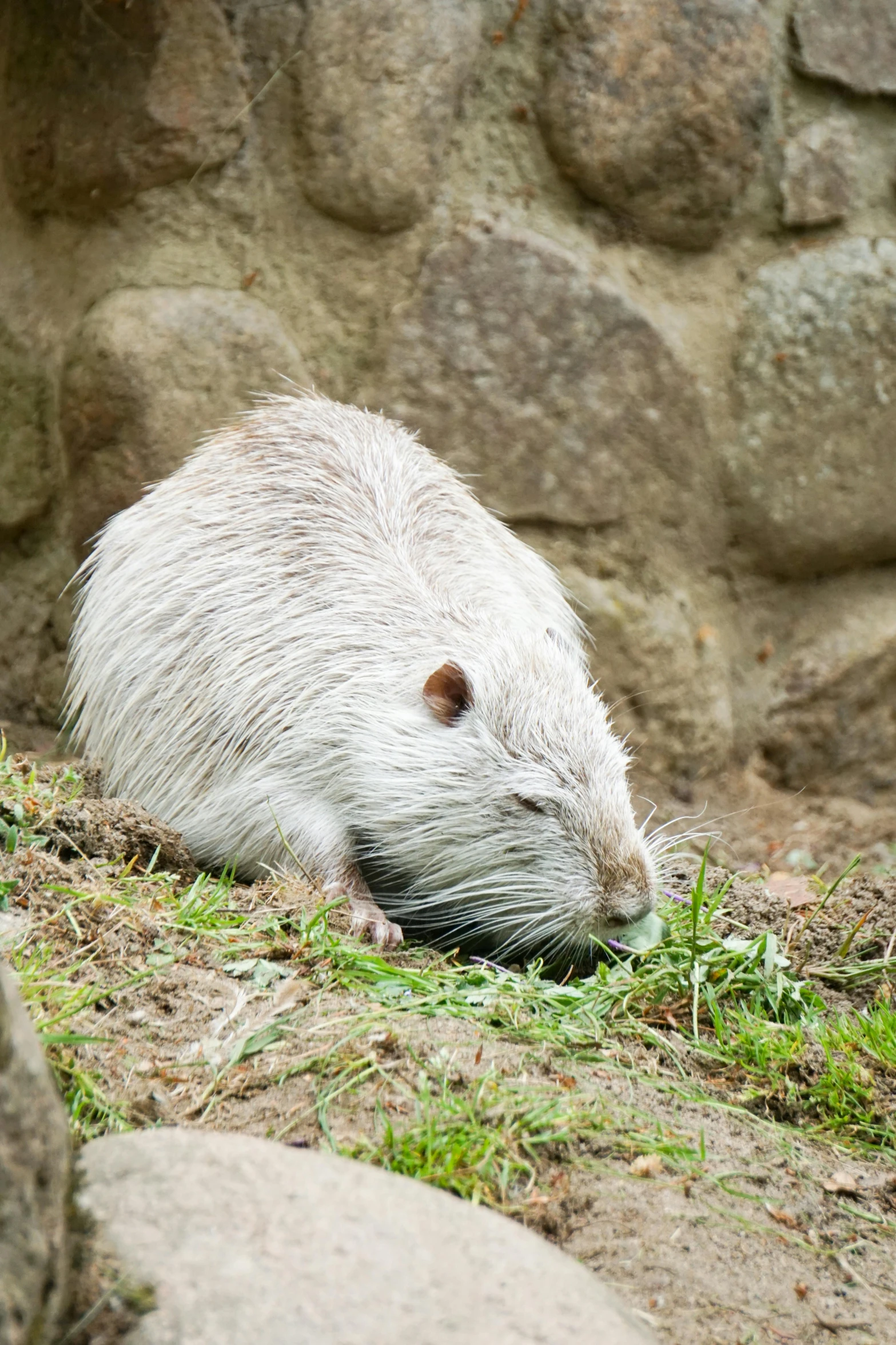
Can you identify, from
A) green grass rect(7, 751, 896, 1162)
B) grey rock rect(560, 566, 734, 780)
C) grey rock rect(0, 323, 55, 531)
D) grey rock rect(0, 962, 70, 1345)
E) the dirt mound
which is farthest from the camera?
grey rock rect(560, 566, 734, 780)

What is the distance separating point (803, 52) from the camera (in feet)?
15.2

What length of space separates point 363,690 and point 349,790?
0.28 meters

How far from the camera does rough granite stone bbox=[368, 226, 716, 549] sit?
4.58 metres

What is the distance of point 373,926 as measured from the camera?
3107 millimetres

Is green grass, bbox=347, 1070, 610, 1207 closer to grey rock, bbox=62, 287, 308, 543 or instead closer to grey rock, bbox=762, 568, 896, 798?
grey rock, bbox=62, 287, 308, 543

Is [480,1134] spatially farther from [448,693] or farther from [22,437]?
[22,437]

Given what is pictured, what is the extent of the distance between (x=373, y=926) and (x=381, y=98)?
2.86 meters

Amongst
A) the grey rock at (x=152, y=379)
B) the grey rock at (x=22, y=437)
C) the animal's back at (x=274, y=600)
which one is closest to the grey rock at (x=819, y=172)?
the animal's back at (x=274, y=600)

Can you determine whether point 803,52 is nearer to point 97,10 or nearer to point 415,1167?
point 97,10

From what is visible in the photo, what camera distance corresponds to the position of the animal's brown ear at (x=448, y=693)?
329cm

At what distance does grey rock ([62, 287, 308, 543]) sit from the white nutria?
26cm

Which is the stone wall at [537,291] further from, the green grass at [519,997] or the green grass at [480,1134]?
the green grass at [480,1134]

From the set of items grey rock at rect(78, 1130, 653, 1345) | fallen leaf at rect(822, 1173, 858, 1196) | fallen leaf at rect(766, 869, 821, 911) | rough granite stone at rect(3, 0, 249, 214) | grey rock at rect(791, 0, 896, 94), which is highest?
grey rock at rect(791, 0, 896, 94)

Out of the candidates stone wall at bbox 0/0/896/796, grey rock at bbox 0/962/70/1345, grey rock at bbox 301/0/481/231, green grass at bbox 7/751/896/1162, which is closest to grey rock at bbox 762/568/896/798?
stone wall at bbox 0/0/896/796
